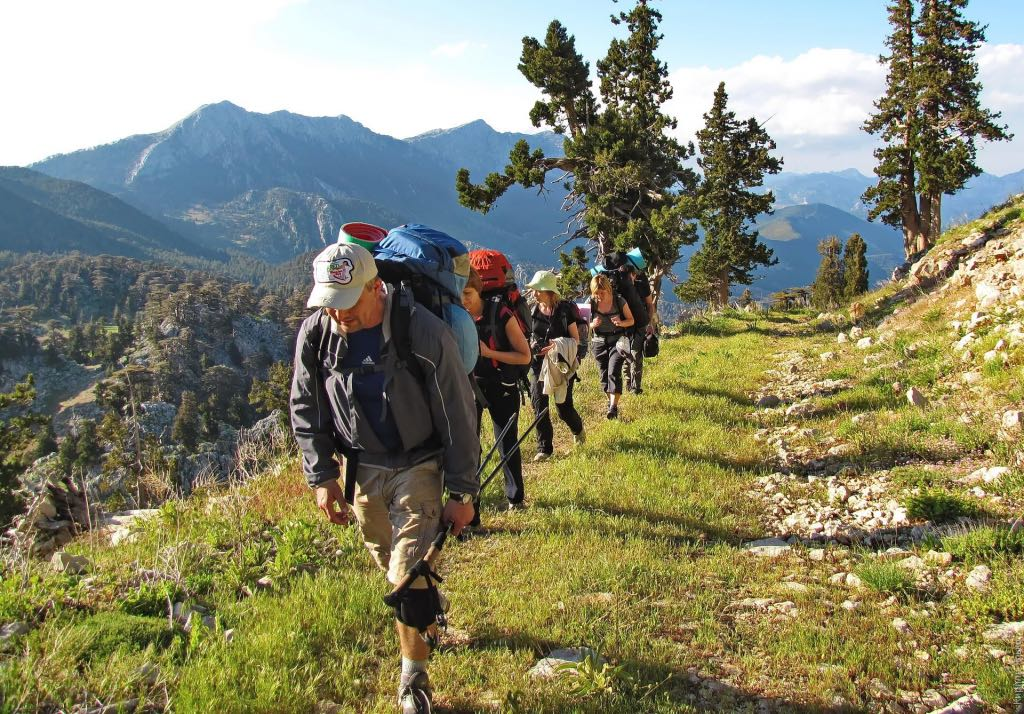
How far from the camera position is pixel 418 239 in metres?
3.65

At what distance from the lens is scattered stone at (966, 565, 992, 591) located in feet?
12.1

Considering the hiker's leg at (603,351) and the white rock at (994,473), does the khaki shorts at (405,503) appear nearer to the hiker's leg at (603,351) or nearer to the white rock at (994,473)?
the white rock at (994,473)

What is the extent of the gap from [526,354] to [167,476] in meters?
4.85

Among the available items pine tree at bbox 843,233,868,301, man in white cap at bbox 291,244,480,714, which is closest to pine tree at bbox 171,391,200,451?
pine tree at bbox 843,233,868,301

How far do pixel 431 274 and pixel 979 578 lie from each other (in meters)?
3.88

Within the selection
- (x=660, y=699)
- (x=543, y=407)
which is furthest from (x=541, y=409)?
(x=660, y=699)

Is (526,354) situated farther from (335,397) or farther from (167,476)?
(167,476)

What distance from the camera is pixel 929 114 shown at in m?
24.4

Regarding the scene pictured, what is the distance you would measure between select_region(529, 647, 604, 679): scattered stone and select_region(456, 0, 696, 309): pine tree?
17.5 metres

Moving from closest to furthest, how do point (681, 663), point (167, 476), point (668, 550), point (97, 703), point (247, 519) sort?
1. point (97, 703)
2. point (681, 663)
3. point (668, 550)
4. point (247, 519)
5. point (167, 476)

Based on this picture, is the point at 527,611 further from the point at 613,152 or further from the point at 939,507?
the point at 613,152

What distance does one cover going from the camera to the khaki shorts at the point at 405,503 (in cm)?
314

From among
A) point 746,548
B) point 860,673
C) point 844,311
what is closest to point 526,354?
point 746,548

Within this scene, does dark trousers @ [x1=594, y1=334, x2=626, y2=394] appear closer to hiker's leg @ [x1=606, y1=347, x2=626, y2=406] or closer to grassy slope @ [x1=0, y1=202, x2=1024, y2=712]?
hiker's leg @ [x1=606, y1=347, x2=626, y2=406]
